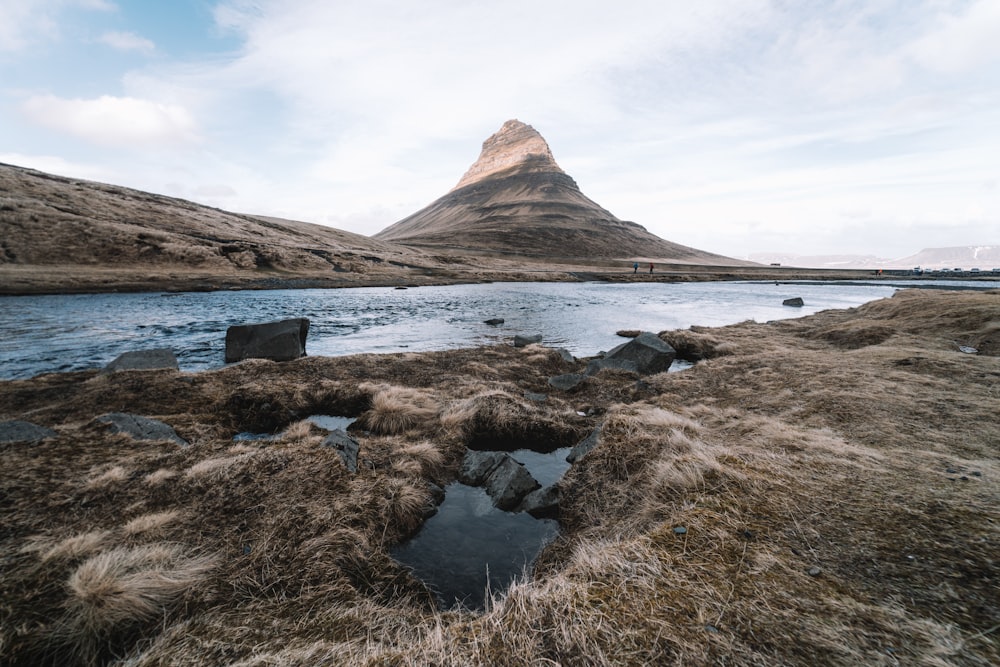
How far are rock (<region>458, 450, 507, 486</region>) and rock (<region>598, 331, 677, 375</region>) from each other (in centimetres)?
947

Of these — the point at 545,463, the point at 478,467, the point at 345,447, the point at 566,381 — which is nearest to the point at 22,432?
the point at 345,447

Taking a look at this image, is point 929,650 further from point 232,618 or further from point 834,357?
point 834,357

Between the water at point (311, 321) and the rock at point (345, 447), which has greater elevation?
the rock at point (345, 447)

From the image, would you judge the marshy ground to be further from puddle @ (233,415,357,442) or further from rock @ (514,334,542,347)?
rock @ (514,334,542,347)

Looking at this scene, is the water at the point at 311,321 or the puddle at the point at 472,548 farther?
the water at the point at 311,321

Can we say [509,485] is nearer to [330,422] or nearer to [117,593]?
[117,593]

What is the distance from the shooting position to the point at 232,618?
418 centimetres

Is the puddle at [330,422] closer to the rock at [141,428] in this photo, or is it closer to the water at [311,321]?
the rock at [141,428]

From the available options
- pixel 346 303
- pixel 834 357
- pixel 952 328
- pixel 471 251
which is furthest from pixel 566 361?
pixel 471 251

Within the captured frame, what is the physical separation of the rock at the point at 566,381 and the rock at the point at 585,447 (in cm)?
557

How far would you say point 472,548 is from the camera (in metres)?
6.94

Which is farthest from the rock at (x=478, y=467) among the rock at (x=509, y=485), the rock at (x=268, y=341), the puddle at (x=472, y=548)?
the rock at (x=268, y=341)

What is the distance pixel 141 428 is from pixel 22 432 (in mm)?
1759

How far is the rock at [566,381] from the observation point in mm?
15722
